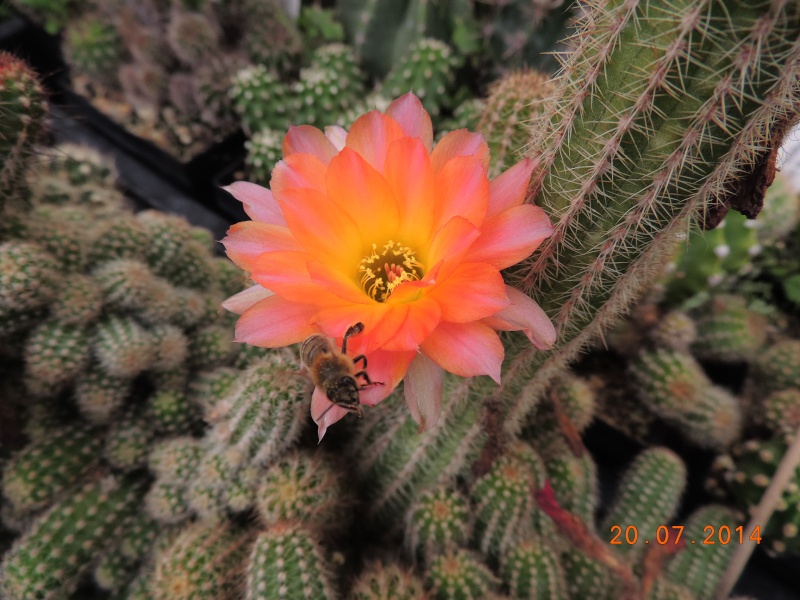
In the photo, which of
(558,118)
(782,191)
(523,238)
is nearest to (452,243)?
(523,238)

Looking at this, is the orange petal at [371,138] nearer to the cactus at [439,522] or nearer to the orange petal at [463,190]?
the orange petal at [463,190]

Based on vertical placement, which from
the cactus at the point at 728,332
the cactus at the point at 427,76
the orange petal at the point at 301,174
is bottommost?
the orange petal at the point at 301,174

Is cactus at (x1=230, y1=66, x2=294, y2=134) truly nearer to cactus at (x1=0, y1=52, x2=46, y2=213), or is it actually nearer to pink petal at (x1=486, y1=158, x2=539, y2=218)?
cactus at (x1=0, y1=52, x2=46, y2=213)

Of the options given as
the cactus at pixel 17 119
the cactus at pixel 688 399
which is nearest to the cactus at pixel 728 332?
the cactus at pixel 688 399

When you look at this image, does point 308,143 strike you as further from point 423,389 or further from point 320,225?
point 423,389

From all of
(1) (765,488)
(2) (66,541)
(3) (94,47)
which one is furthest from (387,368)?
(3) (94,47)

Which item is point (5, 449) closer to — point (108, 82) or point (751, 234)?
point (108, 82)

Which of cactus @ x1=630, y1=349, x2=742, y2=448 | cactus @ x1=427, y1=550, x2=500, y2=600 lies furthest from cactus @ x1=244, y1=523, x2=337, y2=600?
cactus @ x1=630, y1=349, x2=742, y2=448
